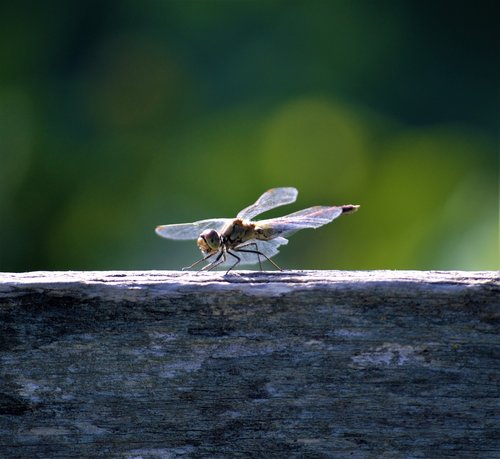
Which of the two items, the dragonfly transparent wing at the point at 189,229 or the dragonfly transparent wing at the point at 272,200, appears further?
the dragonfly transparent wing at the point at 272,200

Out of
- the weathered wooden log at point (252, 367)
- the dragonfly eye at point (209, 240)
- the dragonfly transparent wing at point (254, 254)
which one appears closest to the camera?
the weathered wooden log at point (252, 367)

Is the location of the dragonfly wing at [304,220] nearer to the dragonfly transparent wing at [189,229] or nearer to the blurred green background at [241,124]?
the dragonfly transparent wing at [189,229]

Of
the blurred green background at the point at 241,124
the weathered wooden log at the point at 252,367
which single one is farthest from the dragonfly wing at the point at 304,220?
the weathered wooden log at the point at 252,367

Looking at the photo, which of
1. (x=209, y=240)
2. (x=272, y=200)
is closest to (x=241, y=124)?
(x=272, y=200)

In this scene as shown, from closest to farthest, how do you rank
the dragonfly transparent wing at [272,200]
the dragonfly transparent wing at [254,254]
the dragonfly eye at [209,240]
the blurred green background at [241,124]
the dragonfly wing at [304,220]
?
the dragonfly wing at [304,220] < the dragonfly eye at [209,240] < the dragonfly transparent wing at [254,254] < the dragonfly transparent wing at [272,200] < the blurred green background at [241,124]

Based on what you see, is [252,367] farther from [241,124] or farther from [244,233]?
[241,124]

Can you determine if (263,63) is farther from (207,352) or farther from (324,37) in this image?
(207,352)

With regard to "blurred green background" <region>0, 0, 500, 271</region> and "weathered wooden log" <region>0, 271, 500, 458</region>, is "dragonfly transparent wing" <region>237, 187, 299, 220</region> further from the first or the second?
"weathered wooden log" <region>0, 271, 500, 458</region>
